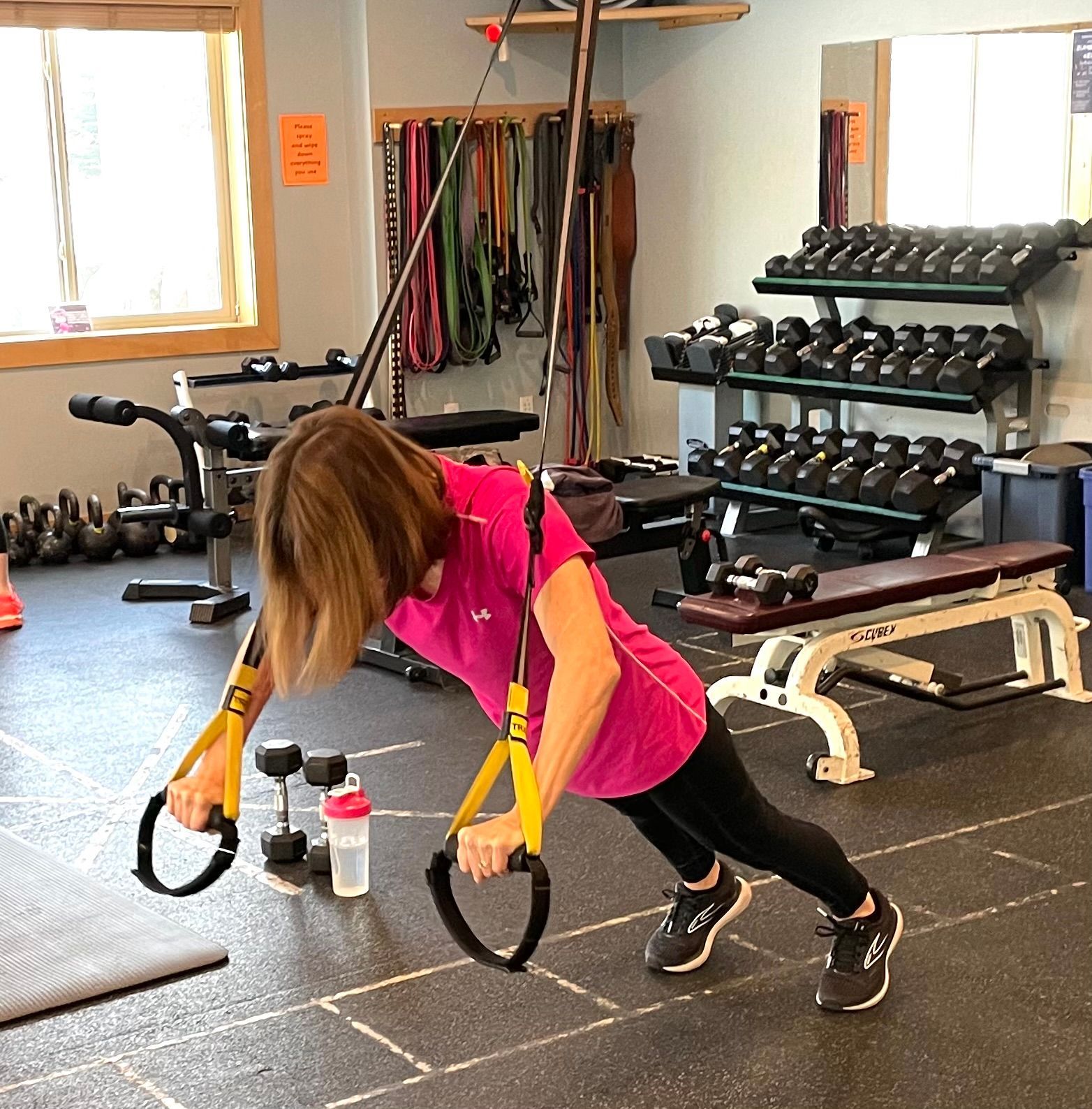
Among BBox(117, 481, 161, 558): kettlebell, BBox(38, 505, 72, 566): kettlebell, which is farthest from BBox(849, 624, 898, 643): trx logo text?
BBox(38, 505, 72, 566): kettlebell

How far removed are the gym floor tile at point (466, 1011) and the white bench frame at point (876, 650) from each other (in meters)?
1.20

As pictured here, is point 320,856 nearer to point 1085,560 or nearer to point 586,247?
point 1085,560

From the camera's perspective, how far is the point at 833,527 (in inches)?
236

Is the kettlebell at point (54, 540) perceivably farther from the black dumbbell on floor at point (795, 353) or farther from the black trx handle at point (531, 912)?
the black trx handle at point (531, 912)

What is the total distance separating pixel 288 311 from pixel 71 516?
1448mm

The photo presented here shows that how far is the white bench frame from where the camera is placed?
364cm

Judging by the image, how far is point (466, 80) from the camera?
7137 mm

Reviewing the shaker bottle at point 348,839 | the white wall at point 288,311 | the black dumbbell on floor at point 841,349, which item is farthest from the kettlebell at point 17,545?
the shaker bottle at point 348,839

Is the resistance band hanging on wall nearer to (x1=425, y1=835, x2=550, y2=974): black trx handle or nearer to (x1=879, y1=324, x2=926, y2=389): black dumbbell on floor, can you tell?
(x1=879, y1=324, x2=926, y2=389): black dumbbell on floor

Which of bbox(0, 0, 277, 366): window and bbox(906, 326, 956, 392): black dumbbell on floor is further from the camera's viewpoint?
bbox(0, 0, 277, 366): window

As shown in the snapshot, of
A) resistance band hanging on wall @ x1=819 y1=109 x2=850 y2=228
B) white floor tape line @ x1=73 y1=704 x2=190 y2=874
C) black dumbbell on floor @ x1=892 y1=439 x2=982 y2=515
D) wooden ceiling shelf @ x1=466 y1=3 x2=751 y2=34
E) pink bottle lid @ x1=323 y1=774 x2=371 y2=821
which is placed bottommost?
white floor tape line @ x1=73 y1=704 x2=190 y2=874

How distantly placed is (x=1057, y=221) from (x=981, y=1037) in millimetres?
3768

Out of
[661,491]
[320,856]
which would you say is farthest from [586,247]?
[320,856]

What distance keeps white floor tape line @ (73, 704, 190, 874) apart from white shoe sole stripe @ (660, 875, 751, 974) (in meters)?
1.26
